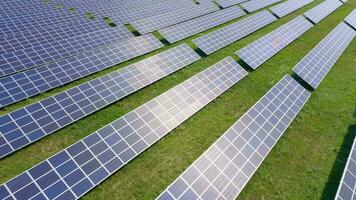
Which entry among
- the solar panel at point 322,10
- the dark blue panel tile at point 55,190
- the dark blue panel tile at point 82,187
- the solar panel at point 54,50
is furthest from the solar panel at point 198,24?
the dark blue panel tile at point 55,190

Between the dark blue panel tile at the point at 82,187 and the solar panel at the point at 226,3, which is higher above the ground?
the dark blue panel tile at the point at 82,187

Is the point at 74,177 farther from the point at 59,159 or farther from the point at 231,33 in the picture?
the point at 231,33

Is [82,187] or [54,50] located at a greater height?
[82,187]

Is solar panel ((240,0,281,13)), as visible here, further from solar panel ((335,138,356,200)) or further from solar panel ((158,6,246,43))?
solar panel ((335,138,356,200))

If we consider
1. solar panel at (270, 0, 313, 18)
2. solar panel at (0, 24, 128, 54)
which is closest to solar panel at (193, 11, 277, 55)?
solar panel at (270, 0, 313, 18)

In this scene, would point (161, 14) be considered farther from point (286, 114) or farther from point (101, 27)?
point (286, 114)

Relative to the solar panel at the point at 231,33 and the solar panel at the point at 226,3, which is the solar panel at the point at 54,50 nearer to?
the solar panel at the point at 231,33

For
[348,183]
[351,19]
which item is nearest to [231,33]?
[348,183]
